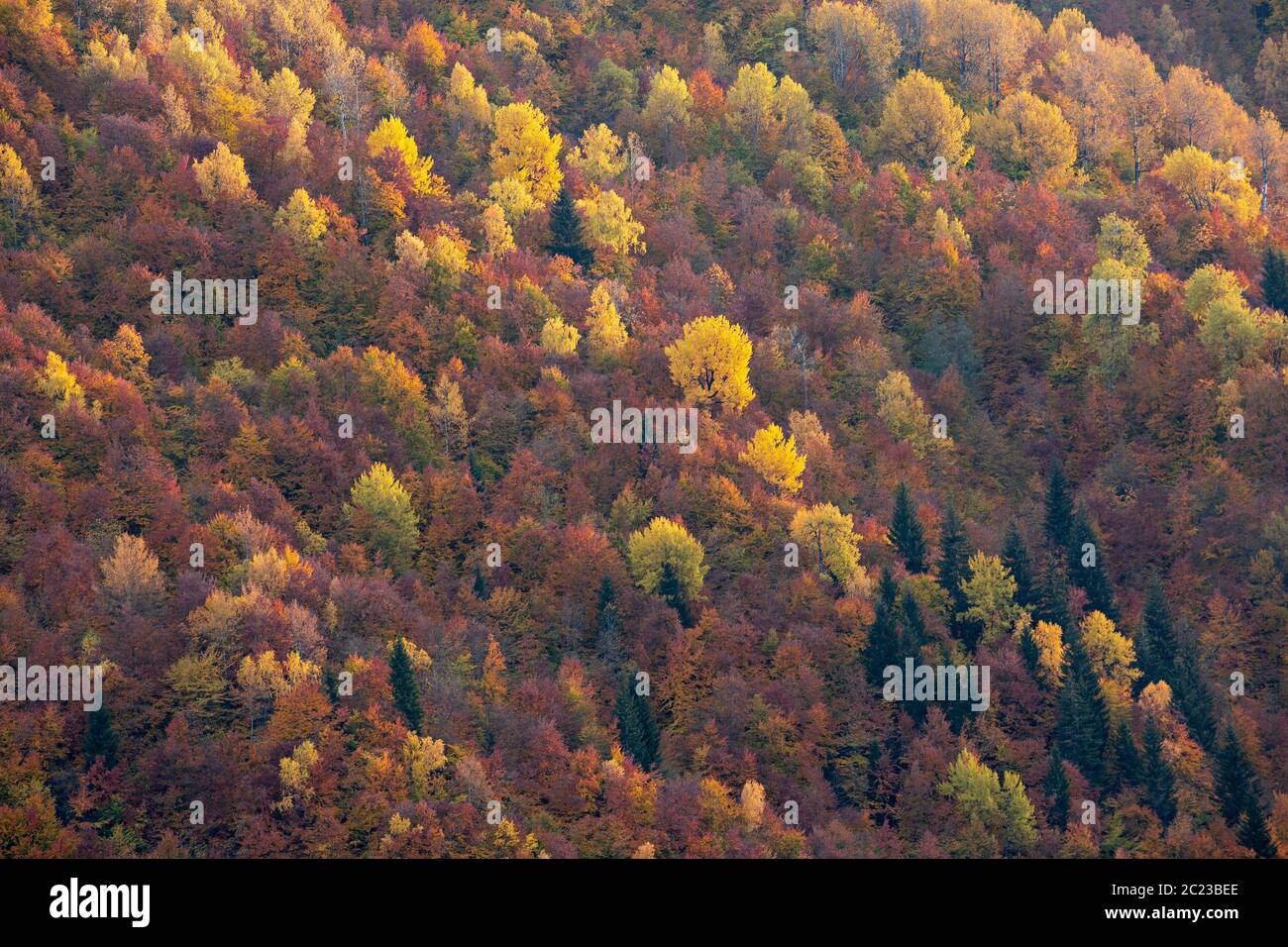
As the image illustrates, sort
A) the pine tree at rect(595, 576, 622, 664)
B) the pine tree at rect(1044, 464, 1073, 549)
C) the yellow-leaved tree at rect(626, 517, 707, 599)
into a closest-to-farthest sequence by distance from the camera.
Answer: 1. the pine tree at rect(595, 576, 622, 664)
2. the yellow-leaved tree at rect(626, 517, 707, 599)
3. the pine tree at rect(1044, 464, 1073, 549)

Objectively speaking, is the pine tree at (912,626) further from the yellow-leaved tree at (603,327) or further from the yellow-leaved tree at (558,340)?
the yellow-leaved tree at (558,340)

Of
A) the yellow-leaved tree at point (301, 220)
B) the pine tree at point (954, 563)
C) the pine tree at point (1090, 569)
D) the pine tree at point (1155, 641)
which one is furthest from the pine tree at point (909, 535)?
the yellow-leaved tree at point (301, 220)

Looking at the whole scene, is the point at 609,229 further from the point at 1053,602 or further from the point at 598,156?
the point at 1053,602

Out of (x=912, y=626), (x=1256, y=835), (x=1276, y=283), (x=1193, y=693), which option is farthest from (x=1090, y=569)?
(x=1276, y=283)

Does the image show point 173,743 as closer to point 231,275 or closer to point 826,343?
point 231,275

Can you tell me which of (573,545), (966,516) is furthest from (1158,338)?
(573,545)

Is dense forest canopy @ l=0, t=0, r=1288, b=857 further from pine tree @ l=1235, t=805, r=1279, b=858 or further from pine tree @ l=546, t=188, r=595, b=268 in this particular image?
pine tree @ l=546, t=188, r=595, b=268

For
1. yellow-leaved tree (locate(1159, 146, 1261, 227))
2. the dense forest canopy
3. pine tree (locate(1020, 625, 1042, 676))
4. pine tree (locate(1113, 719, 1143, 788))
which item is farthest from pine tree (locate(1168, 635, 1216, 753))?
yellow-leaved tree (locate(1159, 146, 1261, 227))
